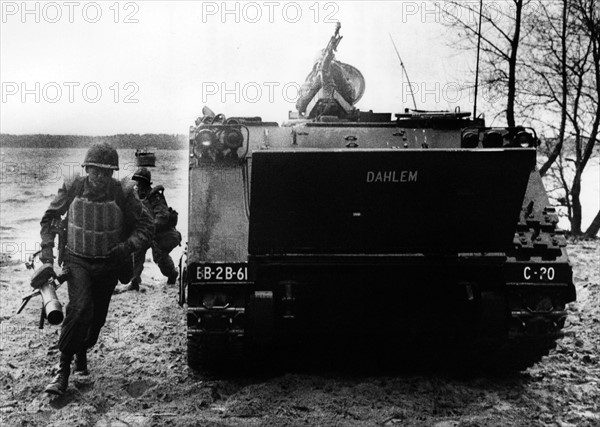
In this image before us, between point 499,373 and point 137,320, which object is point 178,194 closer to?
point 137,320

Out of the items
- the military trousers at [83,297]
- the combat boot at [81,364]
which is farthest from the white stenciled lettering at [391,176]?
the combat boot at [81,364]

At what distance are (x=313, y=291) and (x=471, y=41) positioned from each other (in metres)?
10.8

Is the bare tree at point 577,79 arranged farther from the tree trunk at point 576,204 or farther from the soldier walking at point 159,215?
the soldier walking at point 159,215

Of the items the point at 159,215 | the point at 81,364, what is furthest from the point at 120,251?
the point at 159,215

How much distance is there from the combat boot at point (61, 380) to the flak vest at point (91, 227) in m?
0.77

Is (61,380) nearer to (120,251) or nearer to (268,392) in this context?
(120,251)

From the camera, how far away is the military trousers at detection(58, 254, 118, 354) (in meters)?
5.64

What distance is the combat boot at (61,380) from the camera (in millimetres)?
5574

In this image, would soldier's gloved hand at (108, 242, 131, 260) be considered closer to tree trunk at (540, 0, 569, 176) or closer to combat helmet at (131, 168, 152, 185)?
combat helmet at (131, 168, 152, 185)

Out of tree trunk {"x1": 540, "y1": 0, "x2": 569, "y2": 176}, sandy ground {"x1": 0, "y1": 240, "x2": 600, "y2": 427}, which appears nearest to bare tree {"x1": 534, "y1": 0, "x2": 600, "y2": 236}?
tree trunk {"x1": 540, "y1": 0, "x2": 569, "y2": 176}

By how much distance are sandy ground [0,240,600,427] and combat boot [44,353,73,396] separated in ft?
0.23

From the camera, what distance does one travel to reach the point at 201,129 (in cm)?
623

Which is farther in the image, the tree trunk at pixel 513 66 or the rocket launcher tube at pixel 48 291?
the tree trunk at pixel 513 66

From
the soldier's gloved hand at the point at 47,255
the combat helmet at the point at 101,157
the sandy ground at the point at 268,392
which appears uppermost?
the combat helmet at the point at 101,157
